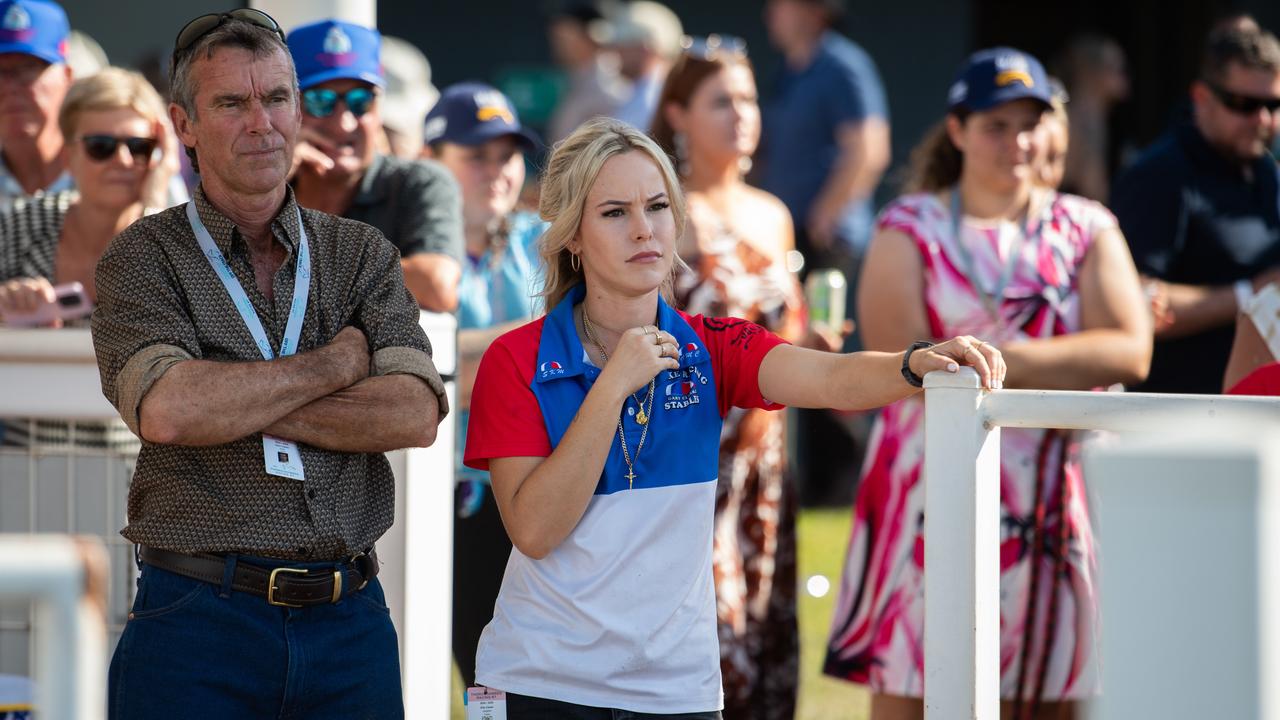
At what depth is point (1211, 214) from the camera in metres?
4.77

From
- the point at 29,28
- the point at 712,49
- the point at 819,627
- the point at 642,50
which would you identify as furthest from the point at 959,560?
the point at 642,50

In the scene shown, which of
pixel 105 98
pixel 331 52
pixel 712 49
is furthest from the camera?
pixel 712 49

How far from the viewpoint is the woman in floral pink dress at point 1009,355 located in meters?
4.09

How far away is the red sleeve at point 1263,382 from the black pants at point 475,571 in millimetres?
1891

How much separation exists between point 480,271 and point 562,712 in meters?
2.18

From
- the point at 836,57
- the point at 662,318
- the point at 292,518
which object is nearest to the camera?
the point at 292,518

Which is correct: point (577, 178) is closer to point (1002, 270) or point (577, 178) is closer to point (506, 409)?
point (506, 409)

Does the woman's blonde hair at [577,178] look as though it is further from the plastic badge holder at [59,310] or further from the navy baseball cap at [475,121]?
the navy baseball cap at [475,121]

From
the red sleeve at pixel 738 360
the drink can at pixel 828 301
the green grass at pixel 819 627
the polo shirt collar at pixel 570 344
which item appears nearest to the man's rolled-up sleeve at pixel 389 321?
the polo shirt collar at pixel 570 344

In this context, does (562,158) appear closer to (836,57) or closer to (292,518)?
(292,518)

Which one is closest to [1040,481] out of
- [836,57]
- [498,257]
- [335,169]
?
[498,257]

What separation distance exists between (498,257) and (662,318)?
1805 millimetres

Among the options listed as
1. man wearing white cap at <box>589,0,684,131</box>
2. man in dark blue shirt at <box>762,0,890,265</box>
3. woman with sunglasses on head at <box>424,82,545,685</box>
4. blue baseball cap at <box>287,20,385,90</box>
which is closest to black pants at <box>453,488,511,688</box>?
woman with sunglasses on head at <box>424,82,545,685</box>

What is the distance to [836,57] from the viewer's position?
8.43m
